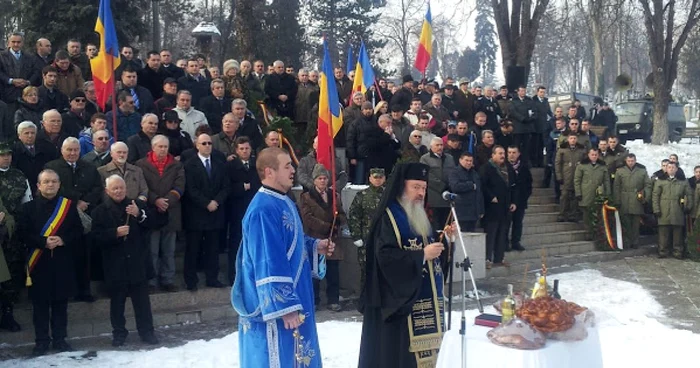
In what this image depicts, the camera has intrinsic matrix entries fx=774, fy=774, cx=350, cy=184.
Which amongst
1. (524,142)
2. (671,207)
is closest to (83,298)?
(671,207)

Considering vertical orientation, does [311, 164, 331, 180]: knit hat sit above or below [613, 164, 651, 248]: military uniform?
above

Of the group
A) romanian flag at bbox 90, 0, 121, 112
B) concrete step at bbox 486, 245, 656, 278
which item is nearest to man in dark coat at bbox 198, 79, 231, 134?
romanian flag at bbox 90, 0, 121, 112

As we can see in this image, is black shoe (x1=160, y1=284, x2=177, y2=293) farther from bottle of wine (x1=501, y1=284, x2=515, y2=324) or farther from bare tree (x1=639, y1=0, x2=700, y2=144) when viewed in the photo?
bare tree (x1=639, y1=0, x2=700, y2=144)

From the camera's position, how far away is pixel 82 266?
8.70m

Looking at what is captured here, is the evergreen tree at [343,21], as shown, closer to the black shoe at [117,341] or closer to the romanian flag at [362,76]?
the romanian flag at [362,76]

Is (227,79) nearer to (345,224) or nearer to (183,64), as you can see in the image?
(183,64)

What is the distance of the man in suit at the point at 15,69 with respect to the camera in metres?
→ 10.7

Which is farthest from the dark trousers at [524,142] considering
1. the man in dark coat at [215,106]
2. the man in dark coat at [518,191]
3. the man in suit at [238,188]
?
the man in suit at [238,188]

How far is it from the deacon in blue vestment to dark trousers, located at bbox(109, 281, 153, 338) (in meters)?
3.67

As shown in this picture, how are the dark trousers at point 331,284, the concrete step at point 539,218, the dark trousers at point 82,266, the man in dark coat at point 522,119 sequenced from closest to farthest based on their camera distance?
the dark trousers at point 82,266 < the dark trousers at point 331,284 < the concrete step at point 539,218 < the man in dark coat at point 522,119

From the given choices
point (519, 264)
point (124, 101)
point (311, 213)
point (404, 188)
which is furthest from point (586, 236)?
point (404, 188)

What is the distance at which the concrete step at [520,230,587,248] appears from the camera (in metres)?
14.4

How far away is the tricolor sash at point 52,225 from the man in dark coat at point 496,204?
A: 6762mm

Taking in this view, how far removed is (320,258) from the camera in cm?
A: 543
